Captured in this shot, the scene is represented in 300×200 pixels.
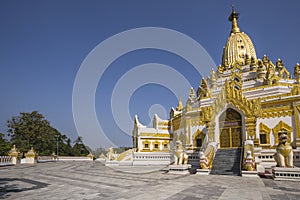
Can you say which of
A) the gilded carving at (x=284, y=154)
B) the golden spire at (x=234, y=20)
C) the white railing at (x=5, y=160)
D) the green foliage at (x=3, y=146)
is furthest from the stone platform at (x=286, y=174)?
the green foliage at (x=3, y=146)

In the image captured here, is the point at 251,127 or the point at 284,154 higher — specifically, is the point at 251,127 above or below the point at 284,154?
above

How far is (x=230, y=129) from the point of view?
19.2 meters

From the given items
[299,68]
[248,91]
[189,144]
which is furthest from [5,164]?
[299,68]

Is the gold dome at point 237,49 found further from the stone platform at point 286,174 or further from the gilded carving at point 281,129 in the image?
the stone platform at point 286,174

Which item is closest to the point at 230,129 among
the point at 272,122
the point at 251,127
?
the point at 251,127

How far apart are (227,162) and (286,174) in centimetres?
451

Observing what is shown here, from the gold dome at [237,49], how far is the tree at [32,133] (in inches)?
1343

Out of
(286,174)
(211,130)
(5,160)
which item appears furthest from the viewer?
(5,160)

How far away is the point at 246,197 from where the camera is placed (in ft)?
24.6

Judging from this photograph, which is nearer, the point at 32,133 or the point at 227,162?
the point at 227,162

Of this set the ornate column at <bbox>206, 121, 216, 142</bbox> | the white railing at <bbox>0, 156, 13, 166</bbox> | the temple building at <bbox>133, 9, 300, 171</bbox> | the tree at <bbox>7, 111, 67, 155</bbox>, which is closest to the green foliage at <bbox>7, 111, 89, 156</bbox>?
the tree at <bbox>7, 111, 67, 155</bbox>

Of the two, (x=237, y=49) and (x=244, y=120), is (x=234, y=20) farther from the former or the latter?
(x=244, y=120)

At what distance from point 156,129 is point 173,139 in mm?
2346

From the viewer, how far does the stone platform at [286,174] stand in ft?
37.0
